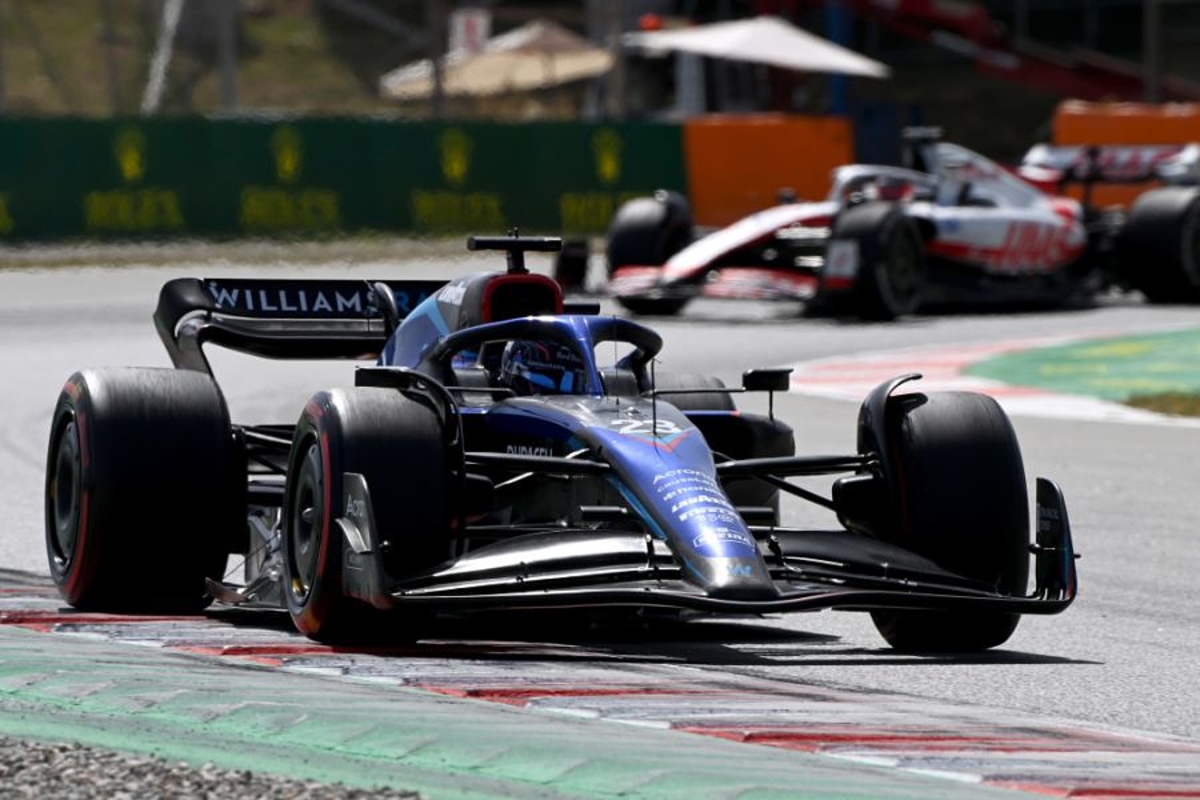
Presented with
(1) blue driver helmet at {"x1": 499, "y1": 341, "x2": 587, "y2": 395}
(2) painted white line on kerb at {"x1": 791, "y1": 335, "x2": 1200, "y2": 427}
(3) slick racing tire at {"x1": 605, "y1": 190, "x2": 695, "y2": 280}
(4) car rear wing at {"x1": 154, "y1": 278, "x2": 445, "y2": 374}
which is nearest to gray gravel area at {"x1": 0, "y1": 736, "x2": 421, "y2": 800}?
(1) blue driver helmet at {"x1": 499, "y1": 341, "x2": 587, "y2": 395}

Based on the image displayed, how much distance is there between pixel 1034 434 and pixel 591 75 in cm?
3480

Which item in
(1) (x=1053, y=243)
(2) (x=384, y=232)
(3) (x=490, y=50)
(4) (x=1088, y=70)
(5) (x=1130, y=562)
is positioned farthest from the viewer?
(3) (x=490, y=50)

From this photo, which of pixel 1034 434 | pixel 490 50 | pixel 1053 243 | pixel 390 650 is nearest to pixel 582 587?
pixel 390 650

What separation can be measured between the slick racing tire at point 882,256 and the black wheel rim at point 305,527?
13.1 meters

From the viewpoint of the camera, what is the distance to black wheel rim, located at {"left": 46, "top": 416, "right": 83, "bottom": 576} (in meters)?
7.35

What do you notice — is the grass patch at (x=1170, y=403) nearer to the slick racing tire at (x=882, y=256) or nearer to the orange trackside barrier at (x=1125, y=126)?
the slick racing tire at (x=882, y=256)

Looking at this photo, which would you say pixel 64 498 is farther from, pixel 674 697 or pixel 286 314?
pixel 674 697

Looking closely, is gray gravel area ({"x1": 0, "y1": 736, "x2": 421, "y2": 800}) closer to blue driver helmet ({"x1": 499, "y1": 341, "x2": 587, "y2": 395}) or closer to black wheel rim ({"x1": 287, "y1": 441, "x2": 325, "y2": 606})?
black wheel rim ({"x1": 287, "y1": 441, "x2": 325, "y2": 606})

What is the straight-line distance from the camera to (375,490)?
645 cm

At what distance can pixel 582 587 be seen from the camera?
20.9 feet

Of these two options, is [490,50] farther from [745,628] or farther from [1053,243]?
[745,628]

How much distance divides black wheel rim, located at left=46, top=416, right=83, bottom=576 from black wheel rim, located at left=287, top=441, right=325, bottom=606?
2.58ft

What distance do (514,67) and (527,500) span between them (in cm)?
3992

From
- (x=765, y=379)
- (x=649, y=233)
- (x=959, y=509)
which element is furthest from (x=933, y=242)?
(x=959, y=509)
